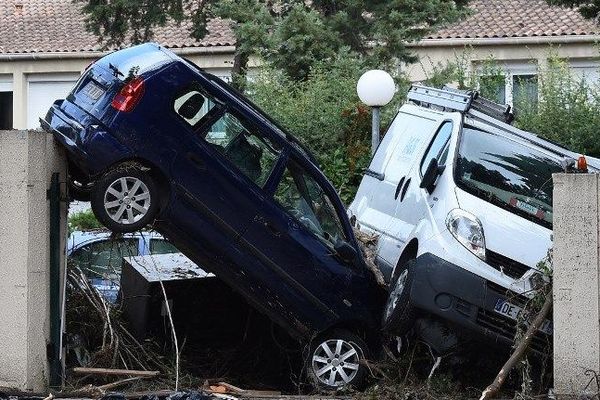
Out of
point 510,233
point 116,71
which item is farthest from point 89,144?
point 510,233

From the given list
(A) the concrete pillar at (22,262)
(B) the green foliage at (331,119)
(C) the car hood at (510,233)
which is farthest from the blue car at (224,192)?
(B) the green foliage at (331,119)

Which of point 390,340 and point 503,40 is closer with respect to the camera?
point 390,340

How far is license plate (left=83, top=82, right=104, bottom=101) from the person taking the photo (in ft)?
35.8

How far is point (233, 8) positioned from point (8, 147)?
54.5ft

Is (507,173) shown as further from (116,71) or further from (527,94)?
(527,94)

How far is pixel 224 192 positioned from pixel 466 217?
1.93 metres

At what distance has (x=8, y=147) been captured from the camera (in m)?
10.4

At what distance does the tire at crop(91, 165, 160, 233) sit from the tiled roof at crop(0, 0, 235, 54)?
28416 millimetres

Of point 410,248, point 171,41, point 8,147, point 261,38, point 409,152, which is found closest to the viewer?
point 8,147

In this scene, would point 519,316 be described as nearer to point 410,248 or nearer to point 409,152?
point 410,248

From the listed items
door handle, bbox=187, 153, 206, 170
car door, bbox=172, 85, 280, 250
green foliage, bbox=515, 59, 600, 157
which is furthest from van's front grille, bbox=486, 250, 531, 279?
green foliage, bbox=515, 59, 600, 157

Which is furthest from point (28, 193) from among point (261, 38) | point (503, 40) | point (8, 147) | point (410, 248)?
point (503, 40)

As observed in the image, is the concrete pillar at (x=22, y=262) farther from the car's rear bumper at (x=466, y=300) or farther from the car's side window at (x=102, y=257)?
the car's rear bumper at (x=466, y=300)

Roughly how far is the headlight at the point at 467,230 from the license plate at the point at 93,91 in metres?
2.96
